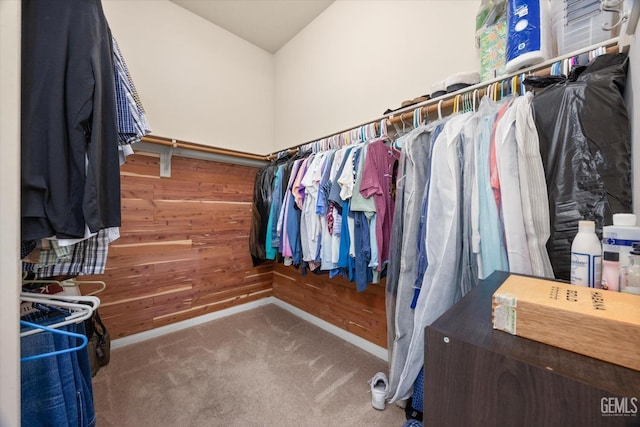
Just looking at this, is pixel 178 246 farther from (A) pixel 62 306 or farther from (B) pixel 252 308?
(A) pixel 62 306

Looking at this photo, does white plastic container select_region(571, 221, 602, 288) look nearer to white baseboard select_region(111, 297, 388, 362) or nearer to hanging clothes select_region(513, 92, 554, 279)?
hanging clothes select_region(513, 92, 554, 279)

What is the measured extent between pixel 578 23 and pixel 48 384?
208 centimetres

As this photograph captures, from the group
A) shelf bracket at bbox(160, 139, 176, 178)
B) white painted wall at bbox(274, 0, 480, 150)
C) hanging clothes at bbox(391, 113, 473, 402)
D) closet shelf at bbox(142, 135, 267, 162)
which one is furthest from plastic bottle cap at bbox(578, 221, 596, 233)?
shelf bracket at bbox(160, 139, 176, 178)

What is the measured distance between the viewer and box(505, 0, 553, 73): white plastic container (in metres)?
0.92

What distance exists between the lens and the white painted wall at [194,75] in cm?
183

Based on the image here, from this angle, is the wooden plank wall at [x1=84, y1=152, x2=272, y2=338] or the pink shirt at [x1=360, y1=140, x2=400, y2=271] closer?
the pink shirt at [x1=360, y1=140, x2=400, y2=271]

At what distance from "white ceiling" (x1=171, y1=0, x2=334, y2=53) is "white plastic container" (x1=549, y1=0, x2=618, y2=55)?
173 cm

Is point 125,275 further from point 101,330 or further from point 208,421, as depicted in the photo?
point 208,421

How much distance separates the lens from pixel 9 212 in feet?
1.61

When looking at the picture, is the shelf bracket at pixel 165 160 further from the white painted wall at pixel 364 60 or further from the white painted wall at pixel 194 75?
the white painted wall at pixel 364 60

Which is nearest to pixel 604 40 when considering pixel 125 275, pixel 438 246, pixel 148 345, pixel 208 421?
pixel 438 246

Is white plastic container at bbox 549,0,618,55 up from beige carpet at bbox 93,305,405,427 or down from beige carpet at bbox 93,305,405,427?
up

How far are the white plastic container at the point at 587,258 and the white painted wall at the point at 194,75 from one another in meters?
2.44

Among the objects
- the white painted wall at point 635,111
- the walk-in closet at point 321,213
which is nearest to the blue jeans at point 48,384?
the walk-in closet at point 321,213
